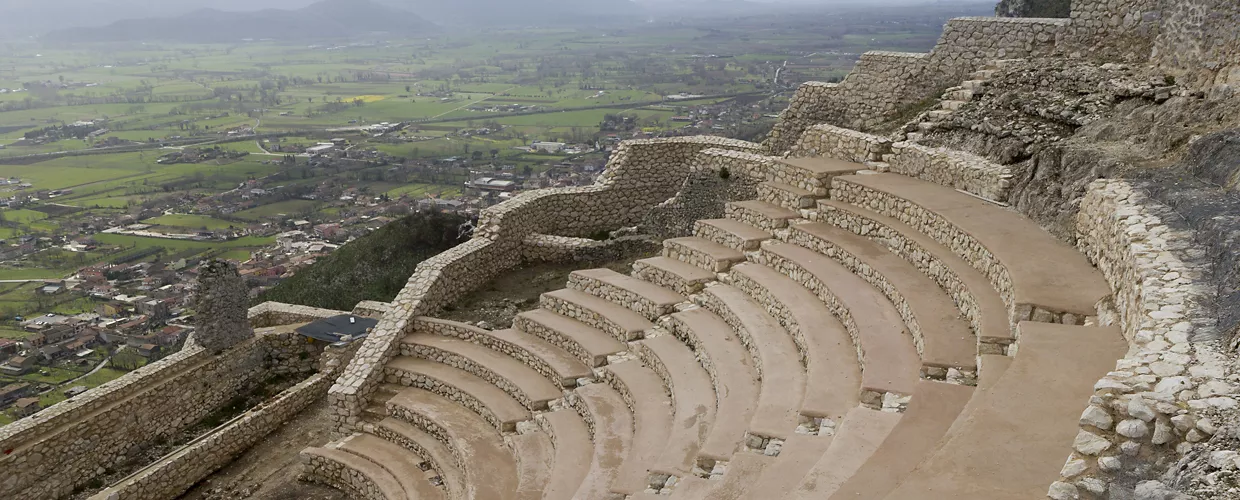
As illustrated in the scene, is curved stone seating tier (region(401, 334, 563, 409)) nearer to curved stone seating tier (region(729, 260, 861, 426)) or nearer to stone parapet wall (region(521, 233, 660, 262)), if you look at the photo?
curved stone seating tier (region(729, 260, 861, 426))

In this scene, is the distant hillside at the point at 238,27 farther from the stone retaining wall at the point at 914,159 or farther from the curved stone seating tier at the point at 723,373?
the curved stone seating tier at the point at 723,373

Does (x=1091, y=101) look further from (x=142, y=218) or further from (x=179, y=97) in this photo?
(x=179, y=97)

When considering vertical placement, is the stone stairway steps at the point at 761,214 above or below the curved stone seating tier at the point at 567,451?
above

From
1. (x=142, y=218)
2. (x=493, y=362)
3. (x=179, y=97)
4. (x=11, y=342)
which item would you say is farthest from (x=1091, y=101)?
(x=179, y=97)

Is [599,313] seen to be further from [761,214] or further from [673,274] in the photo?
[761,214]

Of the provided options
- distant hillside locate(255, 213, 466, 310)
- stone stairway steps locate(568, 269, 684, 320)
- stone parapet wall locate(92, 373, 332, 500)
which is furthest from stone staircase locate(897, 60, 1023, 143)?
distant hillside locate(255, 213, 466, 310)

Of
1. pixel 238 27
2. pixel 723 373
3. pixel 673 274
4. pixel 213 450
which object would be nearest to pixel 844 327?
pixel 723 373

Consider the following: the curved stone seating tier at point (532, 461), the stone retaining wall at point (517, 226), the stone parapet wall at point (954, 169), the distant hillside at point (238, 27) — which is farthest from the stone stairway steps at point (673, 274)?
the distant hillside at point (238, 27)
